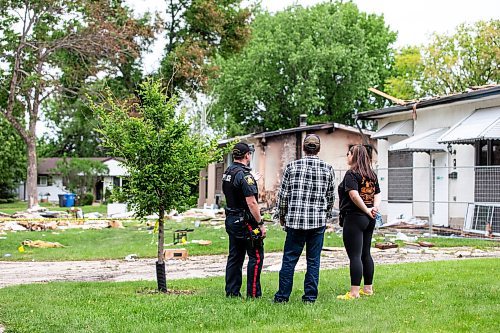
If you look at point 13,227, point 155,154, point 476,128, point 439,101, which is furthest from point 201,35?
point 155,154

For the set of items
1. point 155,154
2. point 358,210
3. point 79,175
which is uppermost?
point 79,175

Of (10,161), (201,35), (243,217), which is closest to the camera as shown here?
(243,217)

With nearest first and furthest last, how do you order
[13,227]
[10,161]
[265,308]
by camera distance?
[265,308], [13,227], [10,161]

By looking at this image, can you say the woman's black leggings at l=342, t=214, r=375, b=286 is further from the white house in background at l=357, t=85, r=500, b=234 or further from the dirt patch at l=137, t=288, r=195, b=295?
the white house in background at l=357, t=85, r=500, b=234

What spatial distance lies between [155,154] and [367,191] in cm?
298

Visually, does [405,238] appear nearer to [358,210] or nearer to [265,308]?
[358,210]

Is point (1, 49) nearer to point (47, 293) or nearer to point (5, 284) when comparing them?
point (5, 284)

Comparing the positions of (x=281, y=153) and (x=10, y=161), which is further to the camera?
(x=10, y=161)

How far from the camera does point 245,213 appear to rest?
8.66m

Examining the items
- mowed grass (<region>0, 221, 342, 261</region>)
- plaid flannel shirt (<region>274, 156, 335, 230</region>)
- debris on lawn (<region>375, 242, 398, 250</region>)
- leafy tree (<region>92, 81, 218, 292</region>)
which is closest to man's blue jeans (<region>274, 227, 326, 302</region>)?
plaid flannel shirt (<region>274, 156, 335, 230</region>)

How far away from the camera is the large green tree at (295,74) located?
1917 inches

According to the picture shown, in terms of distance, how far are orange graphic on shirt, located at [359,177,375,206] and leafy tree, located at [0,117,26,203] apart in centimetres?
5580

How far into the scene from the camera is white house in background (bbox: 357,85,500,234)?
61.5ft

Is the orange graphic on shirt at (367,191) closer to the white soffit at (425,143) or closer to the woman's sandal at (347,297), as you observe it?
the woman's sandal at (347,297)
